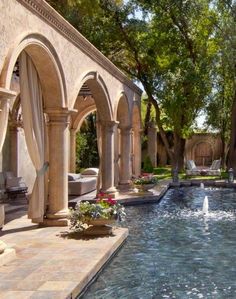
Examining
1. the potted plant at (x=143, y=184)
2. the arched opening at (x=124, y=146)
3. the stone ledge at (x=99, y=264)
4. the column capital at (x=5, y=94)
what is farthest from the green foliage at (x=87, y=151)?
the column capital at (x=5, y=94)

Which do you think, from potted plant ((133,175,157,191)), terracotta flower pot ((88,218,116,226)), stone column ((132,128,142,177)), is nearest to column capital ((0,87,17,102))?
terracotta flower pot ((88,218,116,226))

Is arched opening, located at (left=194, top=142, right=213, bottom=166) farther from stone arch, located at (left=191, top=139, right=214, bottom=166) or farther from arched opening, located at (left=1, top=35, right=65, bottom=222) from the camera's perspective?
arched opening, located at (left=1, top=35, right=65, bottom=222)

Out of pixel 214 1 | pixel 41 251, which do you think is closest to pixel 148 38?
pixel 214 1

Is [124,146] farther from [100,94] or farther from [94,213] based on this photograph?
[94,213]

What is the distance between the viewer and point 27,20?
328 inches

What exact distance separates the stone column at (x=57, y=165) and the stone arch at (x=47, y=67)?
266 mm

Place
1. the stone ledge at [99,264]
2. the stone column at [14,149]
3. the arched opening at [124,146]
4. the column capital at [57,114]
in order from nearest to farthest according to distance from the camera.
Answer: the stone ledge at [99,264] → the column capital at [57,114] → the stone column at [14,149] → the arched opening at [124,146]

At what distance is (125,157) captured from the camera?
1892cm

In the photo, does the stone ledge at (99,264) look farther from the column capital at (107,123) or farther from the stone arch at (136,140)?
the stone arch at (136,140)

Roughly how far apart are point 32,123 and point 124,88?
343 inches

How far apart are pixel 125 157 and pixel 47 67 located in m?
9.56

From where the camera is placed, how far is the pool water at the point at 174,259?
20.8 feet

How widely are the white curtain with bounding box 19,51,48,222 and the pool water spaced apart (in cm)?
207

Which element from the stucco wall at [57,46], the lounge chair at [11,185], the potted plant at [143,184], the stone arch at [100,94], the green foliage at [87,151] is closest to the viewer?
the stucco wall at [57,46]
